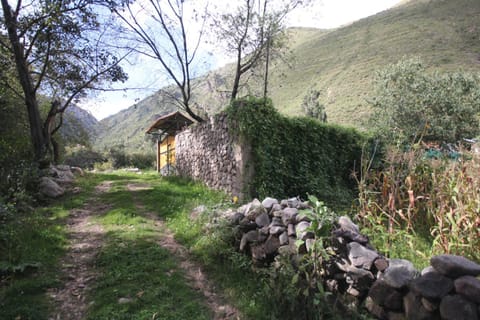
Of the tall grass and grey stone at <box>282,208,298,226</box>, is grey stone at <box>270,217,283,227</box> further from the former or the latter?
the tall grass

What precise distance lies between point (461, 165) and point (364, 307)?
2309mm

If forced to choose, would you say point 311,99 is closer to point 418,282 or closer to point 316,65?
point 316,65

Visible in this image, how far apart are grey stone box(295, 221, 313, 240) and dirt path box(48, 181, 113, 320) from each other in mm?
2126

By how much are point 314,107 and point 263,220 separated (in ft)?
85.2

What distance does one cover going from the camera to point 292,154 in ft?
21.8

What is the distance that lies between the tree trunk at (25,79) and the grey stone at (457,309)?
10.2m

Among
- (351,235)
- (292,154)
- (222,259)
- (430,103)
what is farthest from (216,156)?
(430,103)

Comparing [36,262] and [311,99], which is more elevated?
[311,99]

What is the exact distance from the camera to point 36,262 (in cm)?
309

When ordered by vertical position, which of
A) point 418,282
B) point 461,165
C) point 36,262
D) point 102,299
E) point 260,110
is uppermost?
point 260,110

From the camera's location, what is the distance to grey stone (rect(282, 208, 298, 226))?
2.93 metres

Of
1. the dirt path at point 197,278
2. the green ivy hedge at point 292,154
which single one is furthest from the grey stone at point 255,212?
the green ivy hedge at point 292,154

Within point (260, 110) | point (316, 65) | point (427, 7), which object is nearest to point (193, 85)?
point (260, 110)

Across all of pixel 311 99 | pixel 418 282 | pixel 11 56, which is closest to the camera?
pixel 418 282
